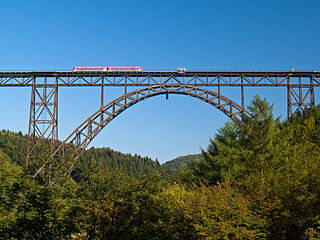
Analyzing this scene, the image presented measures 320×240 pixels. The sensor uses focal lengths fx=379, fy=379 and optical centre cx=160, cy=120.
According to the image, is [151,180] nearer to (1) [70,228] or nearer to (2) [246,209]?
(1) [70,228]

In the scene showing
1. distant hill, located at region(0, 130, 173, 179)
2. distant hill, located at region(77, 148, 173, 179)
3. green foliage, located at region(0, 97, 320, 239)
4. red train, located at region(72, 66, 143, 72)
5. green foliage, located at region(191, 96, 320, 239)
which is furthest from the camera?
distant hill, located at region(77, 148, 173, 179)

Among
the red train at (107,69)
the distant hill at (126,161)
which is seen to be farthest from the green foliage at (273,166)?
the distant hill at (126,161)

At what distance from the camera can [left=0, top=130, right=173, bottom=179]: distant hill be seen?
13609 cm

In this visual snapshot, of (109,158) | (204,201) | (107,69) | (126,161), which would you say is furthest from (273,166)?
(109,158)

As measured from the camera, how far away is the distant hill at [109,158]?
136087mm

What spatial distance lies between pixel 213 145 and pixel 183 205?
19.7 m

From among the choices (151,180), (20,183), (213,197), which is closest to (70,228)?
(20,183)

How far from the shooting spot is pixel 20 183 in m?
26.3

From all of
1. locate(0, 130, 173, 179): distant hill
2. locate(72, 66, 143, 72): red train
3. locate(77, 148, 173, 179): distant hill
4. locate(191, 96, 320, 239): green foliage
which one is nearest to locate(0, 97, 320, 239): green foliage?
locate(191, 96, 320, 239): green foliage

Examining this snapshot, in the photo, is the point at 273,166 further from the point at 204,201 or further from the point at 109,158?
the point at 109,158

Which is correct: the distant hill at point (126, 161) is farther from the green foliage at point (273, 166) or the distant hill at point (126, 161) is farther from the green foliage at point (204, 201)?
the green foliage at point (204, 201)

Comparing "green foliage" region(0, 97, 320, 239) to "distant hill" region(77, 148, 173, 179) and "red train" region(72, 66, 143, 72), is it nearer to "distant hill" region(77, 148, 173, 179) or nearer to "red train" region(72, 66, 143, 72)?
"red train" region(72, 66, 143, 72)

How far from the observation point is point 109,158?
17788 centimetres

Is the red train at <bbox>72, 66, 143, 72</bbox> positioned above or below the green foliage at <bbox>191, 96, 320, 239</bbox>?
above
